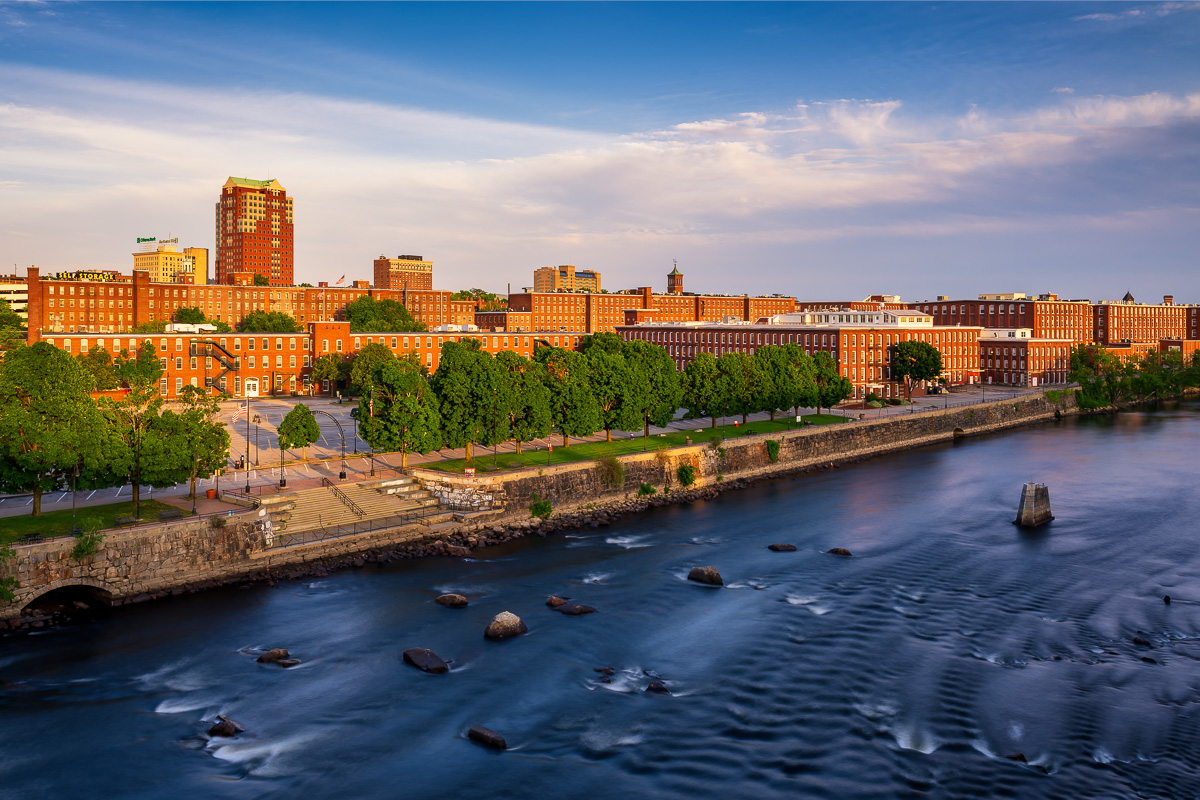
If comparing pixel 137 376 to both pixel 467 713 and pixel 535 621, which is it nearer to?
pixel 535 621

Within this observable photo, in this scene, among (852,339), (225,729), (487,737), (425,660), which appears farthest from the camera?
(852,339)

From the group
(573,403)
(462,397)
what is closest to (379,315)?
(573,403)

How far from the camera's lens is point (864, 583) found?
2012 inches

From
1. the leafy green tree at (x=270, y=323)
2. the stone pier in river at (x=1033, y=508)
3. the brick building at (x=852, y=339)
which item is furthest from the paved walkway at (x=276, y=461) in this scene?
the leafy green tree at (x=270, y=323)

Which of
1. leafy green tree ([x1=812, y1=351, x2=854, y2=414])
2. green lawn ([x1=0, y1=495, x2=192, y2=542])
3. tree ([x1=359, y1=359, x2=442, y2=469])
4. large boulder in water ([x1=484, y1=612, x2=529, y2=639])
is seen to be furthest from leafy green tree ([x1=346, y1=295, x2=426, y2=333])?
large boulder in water ([x1=484, y1=612, x2=529, y2=639])

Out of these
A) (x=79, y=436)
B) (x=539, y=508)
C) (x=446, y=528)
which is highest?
(x=79, y=436)

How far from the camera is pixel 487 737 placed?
3281 cm

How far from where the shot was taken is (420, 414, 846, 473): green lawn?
227ft

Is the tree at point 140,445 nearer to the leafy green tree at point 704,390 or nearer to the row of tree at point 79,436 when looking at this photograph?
the row of tree at point 79,436

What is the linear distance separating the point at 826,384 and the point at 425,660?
256ft

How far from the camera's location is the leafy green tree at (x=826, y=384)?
104 m

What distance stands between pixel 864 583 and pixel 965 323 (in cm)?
14087

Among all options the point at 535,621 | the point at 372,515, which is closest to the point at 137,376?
the point at 372,515

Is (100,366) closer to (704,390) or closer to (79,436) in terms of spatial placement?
(79,436)
